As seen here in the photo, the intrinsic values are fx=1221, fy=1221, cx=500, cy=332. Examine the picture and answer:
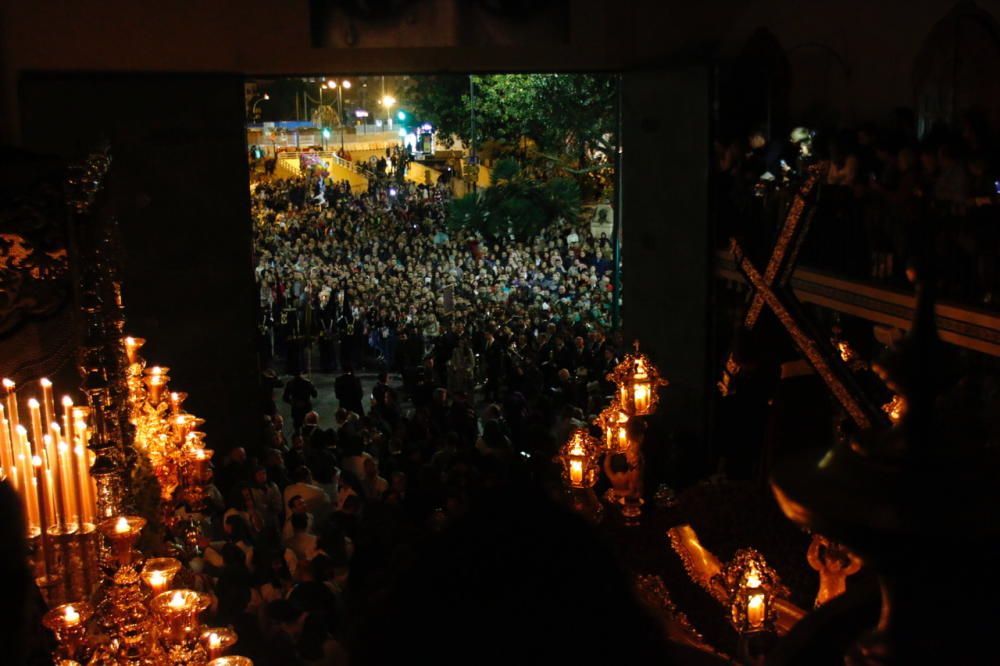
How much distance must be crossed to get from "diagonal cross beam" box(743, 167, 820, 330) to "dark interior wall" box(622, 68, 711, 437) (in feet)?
14.8

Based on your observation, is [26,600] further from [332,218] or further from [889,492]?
[332,218]

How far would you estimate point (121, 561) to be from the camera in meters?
5.76

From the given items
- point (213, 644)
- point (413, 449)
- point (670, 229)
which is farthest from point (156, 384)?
point (670, 229)

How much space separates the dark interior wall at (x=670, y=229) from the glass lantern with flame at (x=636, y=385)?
404cm

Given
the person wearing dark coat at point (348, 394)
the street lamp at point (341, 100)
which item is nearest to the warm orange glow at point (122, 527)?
the person wearing dark coat at point (348, 394)

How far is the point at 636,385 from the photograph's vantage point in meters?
10.0

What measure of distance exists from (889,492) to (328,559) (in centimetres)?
651

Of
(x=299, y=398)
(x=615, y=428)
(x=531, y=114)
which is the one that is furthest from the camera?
(x=531, y=114)

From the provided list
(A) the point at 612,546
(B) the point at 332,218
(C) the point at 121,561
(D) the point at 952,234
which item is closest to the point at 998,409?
(D) the point at 952,234

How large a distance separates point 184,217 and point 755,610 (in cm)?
952

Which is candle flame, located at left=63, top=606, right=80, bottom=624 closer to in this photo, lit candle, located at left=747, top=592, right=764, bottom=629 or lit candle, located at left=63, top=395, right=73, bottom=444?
lit candle, located at left=63, top=395, right=73, bottom=444

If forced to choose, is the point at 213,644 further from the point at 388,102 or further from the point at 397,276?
the point at 388,102

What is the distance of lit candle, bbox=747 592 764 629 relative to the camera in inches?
276

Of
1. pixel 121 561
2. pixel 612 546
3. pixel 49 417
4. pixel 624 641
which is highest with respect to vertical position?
pixel 612 546
